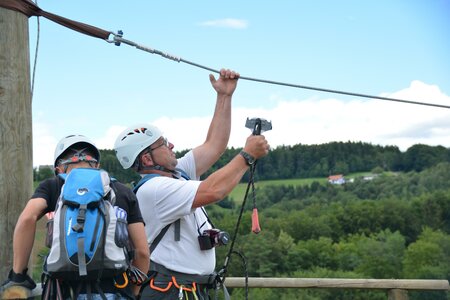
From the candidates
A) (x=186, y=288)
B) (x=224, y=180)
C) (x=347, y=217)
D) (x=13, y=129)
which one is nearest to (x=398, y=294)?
(x=186, y=288)

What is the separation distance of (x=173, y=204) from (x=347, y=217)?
84448mm

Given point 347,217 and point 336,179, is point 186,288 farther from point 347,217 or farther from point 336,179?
point 336,179

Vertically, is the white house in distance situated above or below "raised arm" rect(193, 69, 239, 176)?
above

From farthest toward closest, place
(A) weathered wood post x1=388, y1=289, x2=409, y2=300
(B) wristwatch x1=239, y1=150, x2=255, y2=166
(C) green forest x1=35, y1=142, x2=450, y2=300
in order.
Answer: (C) green forest x1=35, y1=142, x2=450, y2=300, (A) weathered wood post x1=388, y1=289, x2=409, y2=300, (B) wristwatch x1=239, y1=150, x2=255, y2=166

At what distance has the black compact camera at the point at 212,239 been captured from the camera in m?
3.87

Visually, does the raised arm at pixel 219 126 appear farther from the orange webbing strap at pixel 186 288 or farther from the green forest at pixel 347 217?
the green forest at pixel 347 217

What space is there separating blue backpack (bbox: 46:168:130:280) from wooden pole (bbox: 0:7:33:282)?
0.66 m

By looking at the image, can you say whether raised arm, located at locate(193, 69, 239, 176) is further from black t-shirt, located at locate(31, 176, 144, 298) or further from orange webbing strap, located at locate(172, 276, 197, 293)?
black t-shirt, located at locate(31, 176, 144, 298)

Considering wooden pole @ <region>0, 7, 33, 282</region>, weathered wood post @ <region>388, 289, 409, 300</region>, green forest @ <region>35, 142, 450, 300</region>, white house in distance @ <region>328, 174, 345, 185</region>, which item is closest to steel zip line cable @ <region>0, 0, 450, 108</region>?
wooden pole @ <region>0, 7, 33, 282</region>

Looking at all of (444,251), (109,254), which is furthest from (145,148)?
(444,251)

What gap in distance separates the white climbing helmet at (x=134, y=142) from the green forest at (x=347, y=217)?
44510mm

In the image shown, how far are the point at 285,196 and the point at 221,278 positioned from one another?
9151cm

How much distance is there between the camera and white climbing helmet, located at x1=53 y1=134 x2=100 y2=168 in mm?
3439

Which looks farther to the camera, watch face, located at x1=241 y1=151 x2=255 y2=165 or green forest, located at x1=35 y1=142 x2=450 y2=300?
green forest, located at x1=35 y1=142 x2=450 y2=300
